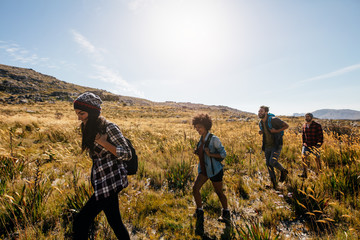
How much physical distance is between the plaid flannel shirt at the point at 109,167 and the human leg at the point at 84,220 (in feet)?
0.57

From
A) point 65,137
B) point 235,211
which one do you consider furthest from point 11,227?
point 65,137

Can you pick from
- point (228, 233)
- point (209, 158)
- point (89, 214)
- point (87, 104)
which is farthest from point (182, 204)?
point (87, 104)

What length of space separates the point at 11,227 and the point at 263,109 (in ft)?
21.0

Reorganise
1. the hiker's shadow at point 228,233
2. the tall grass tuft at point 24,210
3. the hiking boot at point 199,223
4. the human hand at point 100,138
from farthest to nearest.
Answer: the hiking boot at point 199,223 < the hiker's shadow at point 228,233 < the tall grass tuft at point 24,210 < the human hand at point 100,138

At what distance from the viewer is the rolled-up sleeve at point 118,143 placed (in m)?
1.95

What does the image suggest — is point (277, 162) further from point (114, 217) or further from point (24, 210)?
point (24, 210)

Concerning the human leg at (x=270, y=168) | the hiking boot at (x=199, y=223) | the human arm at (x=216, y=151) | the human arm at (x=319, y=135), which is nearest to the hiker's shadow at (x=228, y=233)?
the hiking boot at (x=199, y=223)

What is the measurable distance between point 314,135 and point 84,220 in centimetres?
660

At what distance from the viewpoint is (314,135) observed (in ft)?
16.9

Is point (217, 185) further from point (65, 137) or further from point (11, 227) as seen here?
point (65, 137)

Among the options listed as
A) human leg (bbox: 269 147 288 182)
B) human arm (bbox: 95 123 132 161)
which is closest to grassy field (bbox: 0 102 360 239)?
human leg (bbox: 269 147 288 182)

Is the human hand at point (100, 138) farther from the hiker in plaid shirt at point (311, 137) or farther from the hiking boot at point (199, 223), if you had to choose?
the hiker in plaid shirt at point (311, 137)

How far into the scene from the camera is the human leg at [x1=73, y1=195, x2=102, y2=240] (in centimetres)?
201

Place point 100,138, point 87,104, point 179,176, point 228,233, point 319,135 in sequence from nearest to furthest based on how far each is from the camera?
point 100,138 → point 87,104 → point 228,233 → point 179,176 → point 319,135
